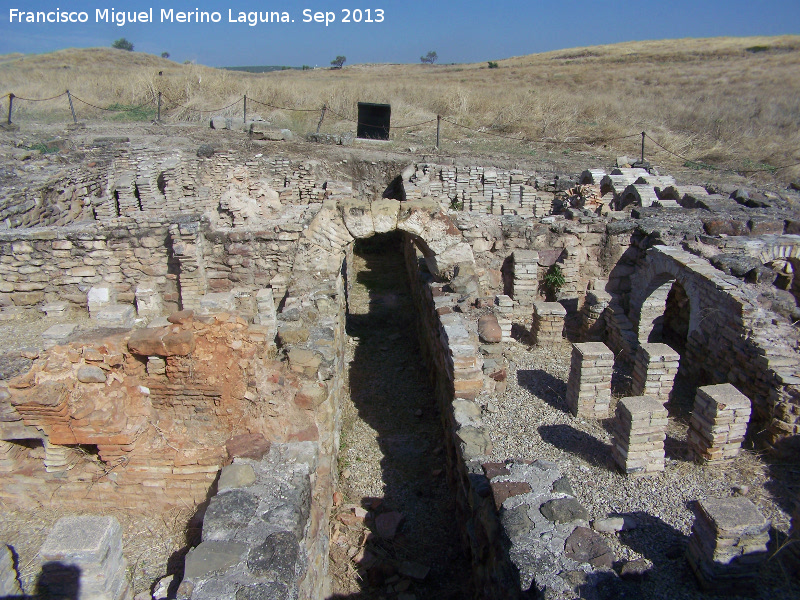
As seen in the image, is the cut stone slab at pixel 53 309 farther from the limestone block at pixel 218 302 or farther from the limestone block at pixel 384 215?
the limestone block at pixel 384 215

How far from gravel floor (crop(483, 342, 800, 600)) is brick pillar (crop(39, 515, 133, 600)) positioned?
11.1 feet

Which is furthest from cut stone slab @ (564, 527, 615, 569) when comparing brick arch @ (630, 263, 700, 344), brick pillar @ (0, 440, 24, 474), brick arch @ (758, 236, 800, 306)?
brick arch @ (758, 236, 800, 306)

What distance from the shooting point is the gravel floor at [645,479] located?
3.91 m

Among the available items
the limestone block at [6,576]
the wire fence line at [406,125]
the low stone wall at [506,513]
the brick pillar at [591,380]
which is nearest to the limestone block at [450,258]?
the low stone wall at [506,513]

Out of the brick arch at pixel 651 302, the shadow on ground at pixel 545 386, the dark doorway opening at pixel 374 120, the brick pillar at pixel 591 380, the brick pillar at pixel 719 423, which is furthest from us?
the dark doorway opening at pixel 374 120

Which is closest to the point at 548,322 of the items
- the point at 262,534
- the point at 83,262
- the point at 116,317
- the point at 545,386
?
the point at 545,386

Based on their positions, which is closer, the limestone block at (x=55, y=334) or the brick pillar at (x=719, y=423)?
the brick pillar at (x=719, y=423)

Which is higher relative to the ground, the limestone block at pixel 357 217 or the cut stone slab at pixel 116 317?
the limestone block at pixel 357 217

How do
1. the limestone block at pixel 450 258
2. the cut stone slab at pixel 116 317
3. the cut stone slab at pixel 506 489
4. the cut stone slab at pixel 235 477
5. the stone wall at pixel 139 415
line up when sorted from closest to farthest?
the cut stone slab at pixel 235 477
the cut stone slab at pixel 506 489
the stone wall at pixel 139 415
the cut stone slab at pixel 116 317
the limestone block at pixel 450 258

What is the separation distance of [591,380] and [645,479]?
49.8 inches

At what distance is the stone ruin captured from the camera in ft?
12.0

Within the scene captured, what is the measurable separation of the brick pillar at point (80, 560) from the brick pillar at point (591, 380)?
4.64 m

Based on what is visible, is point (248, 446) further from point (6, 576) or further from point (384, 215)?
point (384, 215)

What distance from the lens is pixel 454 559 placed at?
4969mm
